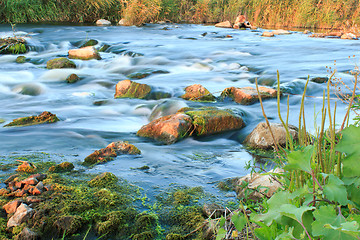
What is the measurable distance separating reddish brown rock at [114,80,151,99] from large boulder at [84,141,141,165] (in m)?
2.97

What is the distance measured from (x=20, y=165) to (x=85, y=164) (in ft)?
1.88

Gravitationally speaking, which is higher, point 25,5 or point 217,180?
point 25,5

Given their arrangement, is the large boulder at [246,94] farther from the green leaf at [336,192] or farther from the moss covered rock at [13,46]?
the moss covered rock at [13,46]

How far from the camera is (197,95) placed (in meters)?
6.31

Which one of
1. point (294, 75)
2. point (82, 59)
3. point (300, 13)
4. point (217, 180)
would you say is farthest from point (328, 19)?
point (217, 180)

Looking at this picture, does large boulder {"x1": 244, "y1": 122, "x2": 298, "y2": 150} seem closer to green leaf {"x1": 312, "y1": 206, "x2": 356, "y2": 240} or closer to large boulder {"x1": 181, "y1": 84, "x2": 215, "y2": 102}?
large boulder {"x1": 181, "y1": 84, "x2": 215, "y2": 102}

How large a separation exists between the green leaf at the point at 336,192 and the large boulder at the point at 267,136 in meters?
2.65

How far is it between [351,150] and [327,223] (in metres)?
0.34

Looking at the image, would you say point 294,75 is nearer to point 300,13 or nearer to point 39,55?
point 39,55

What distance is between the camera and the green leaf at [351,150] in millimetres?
1233

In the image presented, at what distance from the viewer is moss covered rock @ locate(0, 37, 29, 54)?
10.9 m

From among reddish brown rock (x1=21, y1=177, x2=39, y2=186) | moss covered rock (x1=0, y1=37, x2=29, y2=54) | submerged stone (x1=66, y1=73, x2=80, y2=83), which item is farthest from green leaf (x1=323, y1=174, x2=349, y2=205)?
moss covered rock (x1=0, y1=37, x2=29, y2=54)

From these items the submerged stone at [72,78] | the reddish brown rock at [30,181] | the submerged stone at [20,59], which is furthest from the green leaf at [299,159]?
the submerged stone at [20,59]

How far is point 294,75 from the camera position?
855cm
